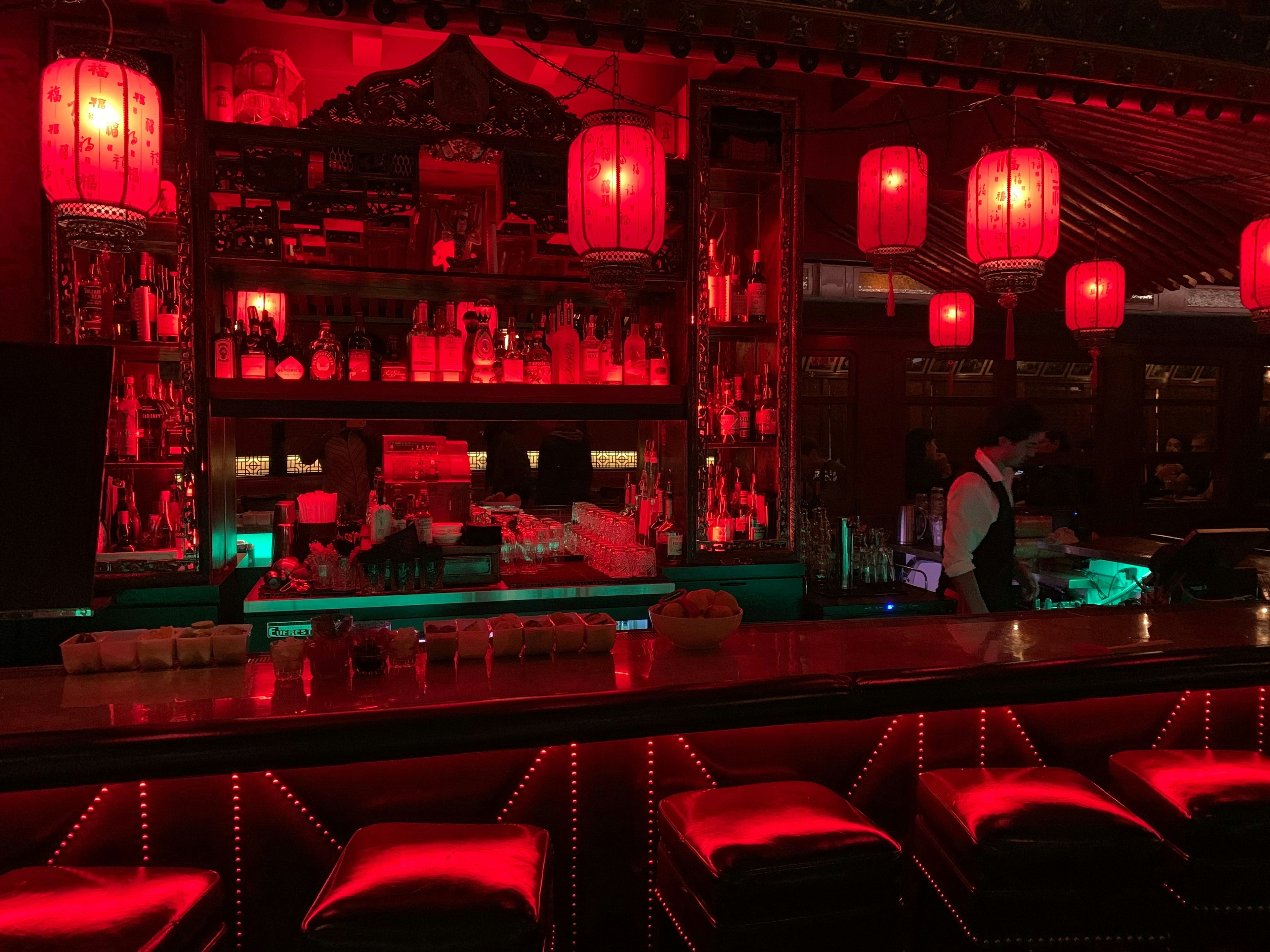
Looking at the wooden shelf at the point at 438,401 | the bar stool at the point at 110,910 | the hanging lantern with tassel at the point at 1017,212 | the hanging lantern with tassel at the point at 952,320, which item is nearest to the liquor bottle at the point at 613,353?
the wooden shelf at the point at 438,401

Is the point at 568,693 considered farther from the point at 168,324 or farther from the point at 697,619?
the point at 168,324

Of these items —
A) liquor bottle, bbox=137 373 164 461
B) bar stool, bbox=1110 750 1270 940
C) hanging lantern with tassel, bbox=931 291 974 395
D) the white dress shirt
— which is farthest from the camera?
hanging lantern with tassel, bbox=931 291 974 395

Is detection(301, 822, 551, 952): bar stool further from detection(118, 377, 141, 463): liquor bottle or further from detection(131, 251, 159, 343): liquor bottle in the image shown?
detection(131, 251, 159, 343): liquor bottle

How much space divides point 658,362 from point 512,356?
2.56 feet

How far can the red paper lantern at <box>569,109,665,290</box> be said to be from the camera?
3057 mm

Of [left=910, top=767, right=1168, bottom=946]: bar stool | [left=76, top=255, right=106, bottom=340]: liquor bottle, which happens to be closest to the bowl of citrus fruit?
[left=910, top=767, right=1168, bottom=946]: bar stool

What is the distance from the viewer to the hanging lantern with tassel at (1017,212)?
3418 millimetres

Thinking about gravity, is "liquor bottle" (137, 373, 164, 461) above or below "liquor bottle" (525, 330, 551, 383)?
below

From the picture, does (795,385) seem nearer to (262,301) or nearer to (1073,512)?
(262,301)

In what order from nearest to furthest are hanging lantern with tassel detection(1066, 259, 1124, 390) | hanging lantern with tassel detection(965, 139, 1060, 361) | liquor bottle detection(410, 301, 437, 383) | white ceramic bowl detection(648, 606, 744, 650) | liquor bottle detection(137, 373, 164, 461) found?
white ceramic bowl detection(648, 606, 744, 650) < hanging lantern with tassel detection(965, 139, 1060, 361) < liquor bottle detection(137, 373, 164, 461) < liquor bottle detection(410, 301, 437, 383) < hanging lantern with tassel detection(1066, 259, 1124, 390)

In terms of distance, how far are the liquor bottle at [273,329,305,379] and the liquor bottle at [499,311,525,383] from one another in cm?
97

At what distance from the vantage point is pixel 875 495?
366 inches

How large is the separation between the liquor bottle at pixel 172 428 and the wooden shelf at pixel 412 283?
2.15 feet

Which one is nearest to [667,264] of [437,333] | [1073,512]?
[437,333]
